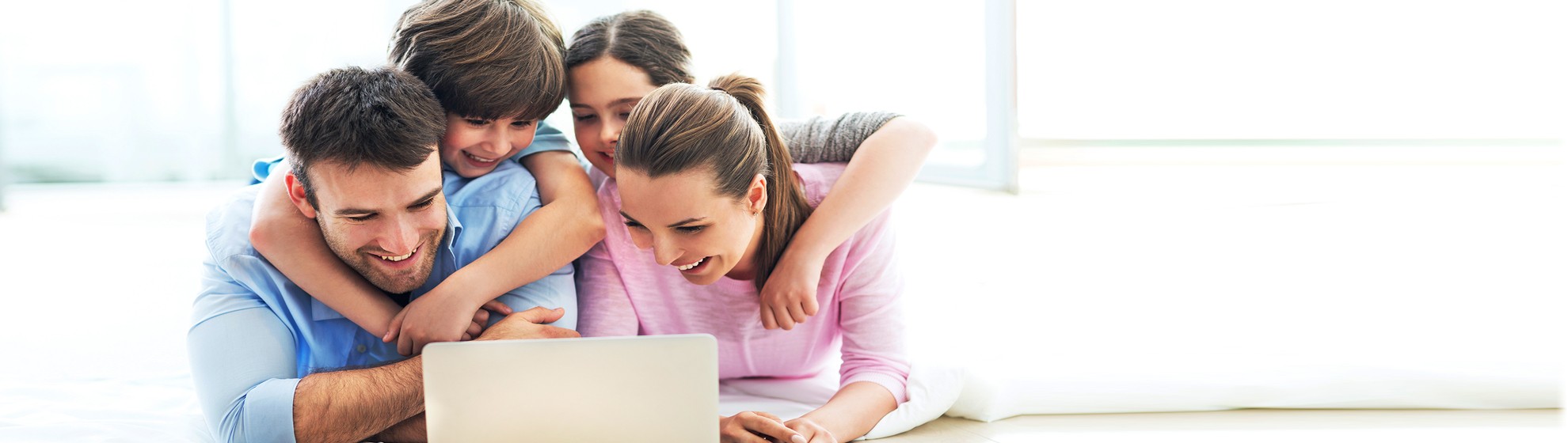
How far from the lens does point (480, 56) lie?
158cm

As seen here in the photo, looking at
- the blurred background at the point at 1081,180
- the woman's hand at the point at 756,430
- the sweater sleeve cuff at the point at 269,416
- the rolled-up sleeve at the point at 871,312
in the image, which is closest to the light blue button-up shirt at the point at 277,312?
the sweater sleeve cuff at the point at 269,416

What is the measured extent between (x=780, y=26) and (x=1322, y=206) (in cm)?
286

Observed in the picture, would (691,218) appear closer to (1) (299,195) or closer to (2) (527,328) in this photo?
(2) (527,328)

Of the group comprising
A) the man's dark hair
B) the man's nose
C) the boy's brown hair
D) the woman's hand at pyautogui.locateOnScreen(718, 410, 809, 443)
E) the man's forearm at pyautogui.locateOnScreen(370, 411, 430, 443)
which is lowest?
the man's forearm at pyautogui.locateOnScreen(370, 411, 430, 443)

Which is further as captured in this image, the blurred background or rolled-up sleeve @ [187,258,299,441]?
A: the blurred background

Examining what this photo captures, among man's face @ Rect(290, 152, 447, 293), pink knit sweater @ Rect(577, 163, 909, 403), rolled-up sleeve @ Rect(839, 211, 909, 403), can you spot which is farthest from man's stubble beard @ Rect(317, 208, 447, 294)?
rolled-up sleeve @ Rect(839, 211, 909, 403)

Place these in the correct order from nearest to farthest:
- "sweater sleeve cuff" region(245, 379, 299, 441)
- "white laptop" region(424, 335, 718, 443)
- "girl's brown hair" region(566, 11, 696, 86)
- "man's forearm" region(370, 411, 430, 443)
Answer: "white laptop" region(424, 335, 718, 443), "sweater sleeve cuff" region(245, 379, 299, 441), "man's forearm" region(370, 411, 430, 443), "girl's brown hair" region(566, 11, 696, 86)

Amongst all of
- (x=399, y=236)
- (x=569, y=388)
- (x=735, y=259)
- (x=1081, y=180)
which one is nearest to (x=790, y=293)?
(x=735, y=259)

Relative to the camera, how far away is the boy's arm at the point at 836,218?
158 centimetres

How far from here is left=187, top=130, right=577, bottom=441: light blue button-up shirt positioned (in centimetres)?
144

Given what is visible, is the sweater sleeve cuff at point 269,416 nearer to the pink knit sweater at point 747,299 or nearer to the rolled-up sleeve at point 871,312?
the pink knit sweater at point 747,299

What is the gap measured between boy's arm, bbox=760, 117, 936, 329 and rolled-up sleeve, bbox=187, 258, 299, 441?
65 cm

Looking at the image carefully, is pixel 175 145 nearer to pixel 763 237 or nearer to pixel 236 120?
pixel 236 120

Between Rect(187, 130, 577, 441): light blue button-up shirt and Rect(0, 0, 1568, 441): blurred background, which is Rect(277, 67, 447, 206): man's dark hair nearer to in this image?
Rect(187, 130, 577, 441): light blue button-up shirt
